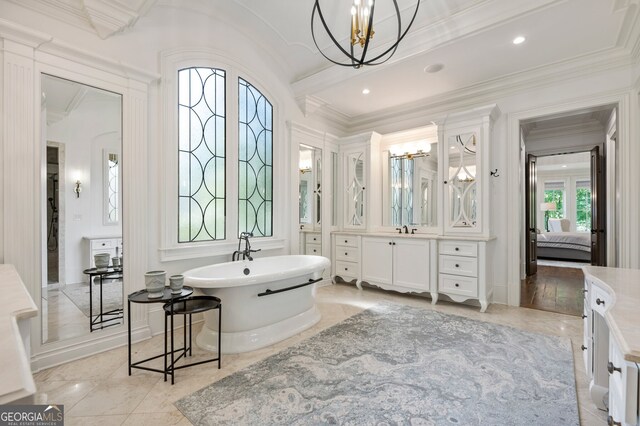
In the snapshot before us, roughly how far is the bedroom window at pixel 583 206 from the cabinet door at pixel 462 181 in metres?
8.40


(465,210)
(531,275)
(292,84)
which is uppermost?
(292,84)

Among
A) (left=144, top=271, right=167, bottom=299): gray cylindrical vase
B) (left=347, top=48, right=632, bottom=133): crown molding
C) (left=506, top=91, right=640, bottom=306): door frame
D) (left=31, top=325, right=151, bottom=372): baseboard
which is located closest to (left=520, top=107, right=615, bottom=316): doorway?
(left=506, top=91, right=640, bottom=306): door frame

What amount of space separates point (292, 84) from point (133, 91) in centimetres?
216

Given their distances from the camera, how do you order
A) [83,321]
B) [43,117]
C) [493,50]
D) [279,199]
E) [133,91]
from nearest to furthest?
[43,117] → [83,321] → [133,91] → [493,50] → [279,199]

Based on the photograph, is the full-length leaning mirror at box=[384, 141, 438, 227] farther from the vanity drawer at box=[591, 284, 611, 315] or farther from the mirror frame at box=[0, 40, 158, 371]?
the mirror frame at box=[0, 40, 158, 371]

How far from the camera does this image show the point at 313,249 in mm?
4930

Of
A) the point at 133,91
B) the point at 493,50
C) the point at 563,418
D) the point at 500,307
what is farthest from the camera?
the point at 500,307

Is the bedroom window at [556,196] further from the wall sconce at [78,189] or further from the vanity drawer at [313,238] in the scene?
the wall sconce at [78,189]

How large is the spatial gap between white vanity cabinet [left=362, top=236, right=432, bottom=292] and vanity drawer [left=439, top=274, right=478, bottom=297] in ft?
0.58

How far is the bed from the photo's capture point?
278 inches

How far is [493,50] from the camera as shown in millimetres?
3137

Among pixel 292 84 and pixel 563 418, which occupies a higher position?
pixel 292 84

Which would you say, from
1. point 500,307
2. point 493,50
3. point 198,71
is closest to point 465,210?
point 500,307

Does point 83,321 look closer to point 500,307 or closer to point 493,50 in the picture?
point 500,307
